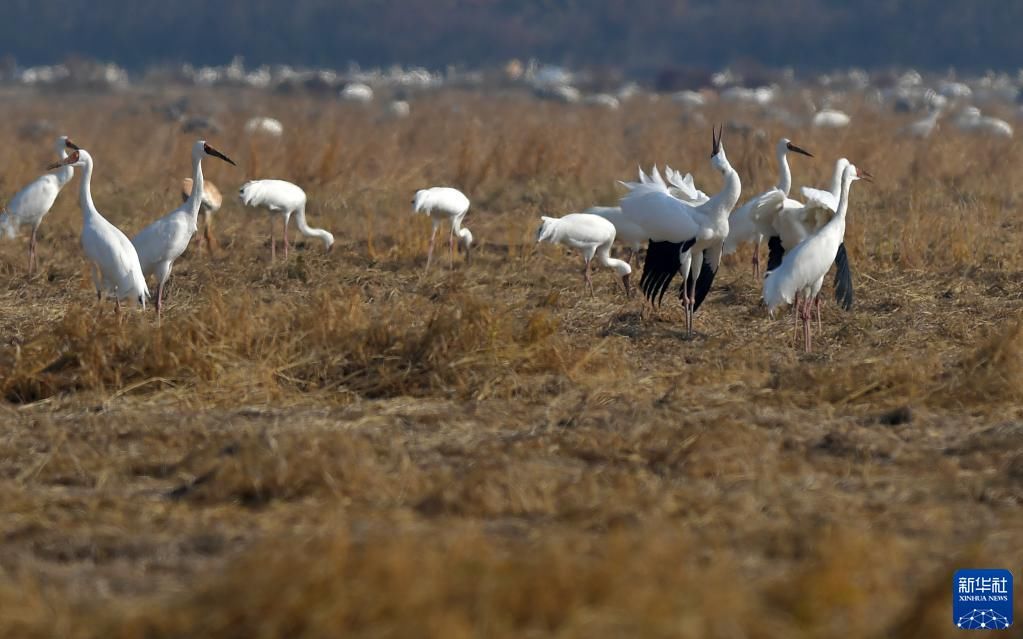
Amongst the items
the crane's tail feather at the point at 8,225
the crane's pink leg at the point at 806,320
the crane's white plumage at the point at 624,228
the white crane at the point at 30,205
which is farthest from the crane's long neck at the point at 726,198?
the crane's tail feather at the point at 8,225

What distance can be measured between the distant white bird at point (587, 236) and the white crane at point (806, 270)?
202 centimetres

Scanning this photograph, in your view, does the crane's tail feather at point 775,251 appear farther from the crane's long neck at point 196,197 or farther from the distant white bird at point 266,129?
the distant white bird at point 266,129

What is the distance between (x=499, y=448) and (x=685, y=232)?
331 cm

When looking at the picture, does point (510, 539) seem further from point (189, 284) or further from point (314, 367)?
point (189, 284)

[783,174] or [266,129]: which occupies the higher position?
[783,174]

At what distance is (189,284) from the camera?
9906 mm

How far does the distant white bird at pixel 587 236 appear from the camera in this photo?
9836 millimetres

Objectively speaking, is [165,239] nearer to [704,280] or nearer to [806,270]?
[704,280]

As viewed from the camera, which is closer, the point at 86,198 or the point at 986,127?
the point at 86,198

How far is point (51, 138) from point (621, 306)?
12.5 metres

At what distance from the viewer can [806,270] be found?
7906 mm

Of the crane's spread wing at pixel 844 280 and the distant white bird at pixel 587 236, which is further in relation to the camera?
the distant white bird at pixel 587 236

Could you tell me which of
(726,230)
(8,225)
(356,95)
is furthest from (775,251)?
(356,95)

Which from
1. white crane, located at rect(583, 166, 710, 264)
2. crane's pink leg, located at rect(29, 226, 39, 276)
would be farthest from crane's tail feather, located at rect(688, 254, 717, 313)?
crane's pink leg, located at rect(29, 226, 39, 276)
